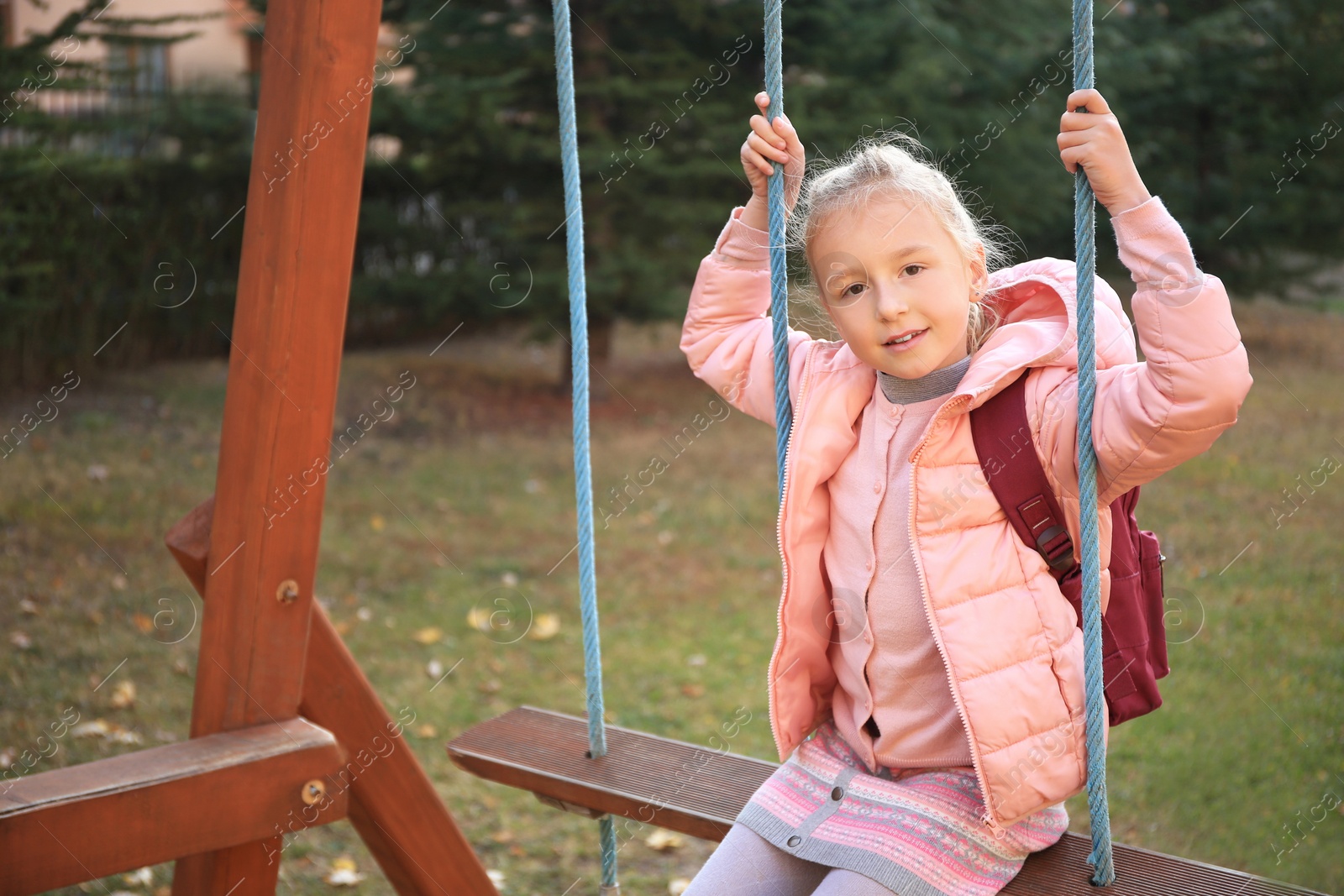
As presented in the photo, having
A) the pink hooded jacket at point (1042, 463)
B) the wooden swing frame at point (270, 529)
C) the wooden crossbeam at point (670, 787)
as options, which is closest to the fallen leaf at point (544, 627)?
the wooden crossbeam at point (670, 787)

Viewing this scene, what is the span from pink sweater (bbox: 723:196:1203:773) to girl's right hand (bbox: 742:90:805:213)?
1.19 feet

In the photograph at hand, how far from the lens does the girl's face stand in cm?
168

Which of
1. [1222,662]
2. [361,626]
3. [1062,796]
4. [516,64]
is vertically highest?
[516,64]

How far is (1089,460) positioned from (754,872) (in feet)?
2.48

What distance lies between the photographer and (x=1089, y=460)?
1512 mm

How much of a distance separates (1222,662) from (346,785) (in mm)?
3590

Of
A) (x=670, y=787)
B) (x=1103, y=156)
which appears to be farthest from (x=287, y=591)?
(x=1103, y=156)

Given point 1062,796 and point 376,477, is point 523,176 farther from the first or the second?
point 1062,796

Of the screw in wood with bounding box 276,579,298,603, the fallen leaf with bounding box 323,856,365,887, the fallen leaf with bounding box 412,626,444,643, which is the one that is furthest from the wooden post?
the fallen leaf with bounding box 412,626,444,643

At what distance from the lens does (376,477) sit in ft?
21.6

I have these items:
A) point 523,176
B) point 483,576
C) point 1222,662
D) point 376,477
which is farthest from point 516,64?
point 1222,662

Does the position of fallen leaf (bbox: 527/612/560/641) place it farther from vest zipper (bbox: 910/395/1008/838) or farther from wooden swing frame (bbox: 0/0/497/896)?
vest zipper (bbox: 910/395/1008/838)

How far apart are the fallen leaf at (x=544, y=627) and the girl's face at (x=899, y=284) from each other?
3502 millimetres

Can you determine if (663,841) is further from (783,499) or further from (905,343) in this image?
(905,343)
